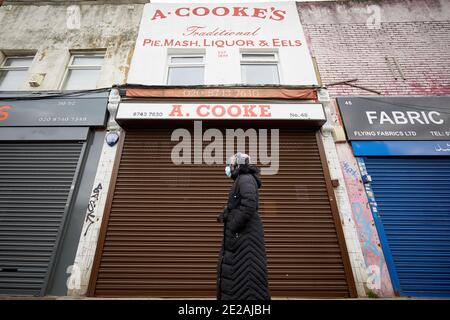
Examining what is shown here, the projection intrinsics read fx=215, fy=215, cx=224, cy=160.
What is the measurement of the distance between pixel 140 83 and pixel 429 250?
8379mm

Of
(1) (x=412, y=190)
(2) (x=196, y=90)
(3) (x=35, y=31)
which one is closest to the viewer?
(1) (x=412, y=190)

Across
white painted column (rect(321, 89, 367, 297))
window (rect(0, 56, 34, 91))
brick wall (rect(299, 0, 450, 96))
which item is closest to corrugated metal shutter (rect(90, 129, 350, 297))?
white painted column (rect(321, 89, 367, 297))

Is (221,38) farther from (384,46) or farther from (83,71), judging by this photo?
(384,46)

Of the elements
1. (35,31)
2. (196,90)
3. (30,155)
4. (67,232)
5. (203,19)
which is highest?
(203,19)

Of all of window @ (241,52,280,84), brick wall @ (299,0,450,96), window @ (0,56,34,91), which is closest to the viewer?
brick wall @ (299,0,450,96)

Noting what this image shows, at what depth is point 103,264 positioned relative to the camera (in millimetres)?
4551

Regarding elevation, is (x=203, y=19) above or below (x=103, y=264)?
above

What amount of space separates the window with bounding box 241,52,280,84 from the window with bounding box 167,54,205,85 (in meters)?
1.41

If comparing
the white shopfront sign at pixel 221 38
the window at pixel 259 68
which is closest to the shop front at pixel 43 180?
the white shopfront sign at pixel 221 38

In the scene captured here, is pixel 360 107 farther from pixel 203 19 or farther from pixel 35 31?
pixel 35 31

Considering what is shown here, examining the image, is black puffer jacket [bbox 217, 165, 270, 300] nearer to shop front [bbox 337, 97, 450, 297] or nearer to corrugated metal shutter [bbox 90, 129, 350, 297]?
corrugated metal shutter [bbox 90, 129, 350, 297]

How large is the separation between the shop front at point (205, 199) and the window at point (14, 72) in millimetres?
4257

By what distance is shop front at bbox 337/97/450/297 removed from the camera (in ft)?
15.1
